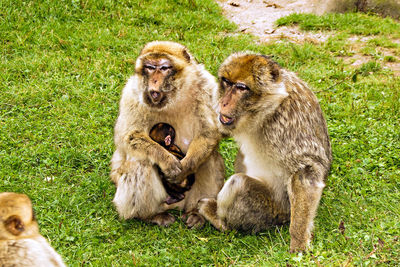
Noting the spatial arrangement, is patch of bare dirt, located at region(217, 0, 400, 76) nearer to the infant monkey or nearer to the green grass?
the green grass

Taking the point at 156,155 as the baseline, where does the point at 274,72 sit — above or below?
above

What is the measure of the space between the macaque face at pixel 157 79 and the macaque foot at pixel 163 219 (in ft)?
3.18

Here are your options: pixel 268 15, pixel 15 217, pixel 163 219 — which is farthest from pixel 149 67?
pixel 268 15

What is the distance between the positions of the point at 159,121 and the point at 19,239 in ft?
6.87

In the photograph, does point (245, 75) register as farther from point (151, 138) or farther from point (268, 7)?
point (268, 7)

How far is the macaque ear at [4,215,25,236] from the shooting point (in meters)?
2.72

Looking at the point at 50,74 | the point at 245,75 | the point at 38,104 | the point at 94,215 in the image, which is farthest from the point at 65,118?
the point at 245,75

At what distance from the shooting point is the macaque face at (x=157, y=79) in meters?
4.31

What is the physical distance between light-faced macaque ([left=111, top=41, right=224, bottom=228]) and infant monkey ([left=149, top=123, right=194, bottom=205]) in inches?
1.8

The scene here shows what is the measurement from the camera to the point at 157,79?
14.2 ft

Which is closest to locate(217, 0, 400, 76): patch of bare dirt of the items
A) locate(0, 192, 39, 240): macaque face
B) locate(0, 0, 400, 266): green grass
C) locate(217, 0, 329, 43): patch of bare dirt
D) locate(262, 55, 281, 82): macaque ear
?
locate(217, 0, 329, 43): patch of bare dirt

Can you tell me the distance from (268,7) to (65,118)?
4587mm

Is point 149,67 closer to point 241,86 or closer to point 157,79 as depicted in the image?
point 157,79

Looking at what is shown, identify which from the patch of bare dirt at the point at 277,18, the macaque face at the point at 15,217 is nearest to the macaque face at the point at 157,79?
the macaque face at the point at 15,217
